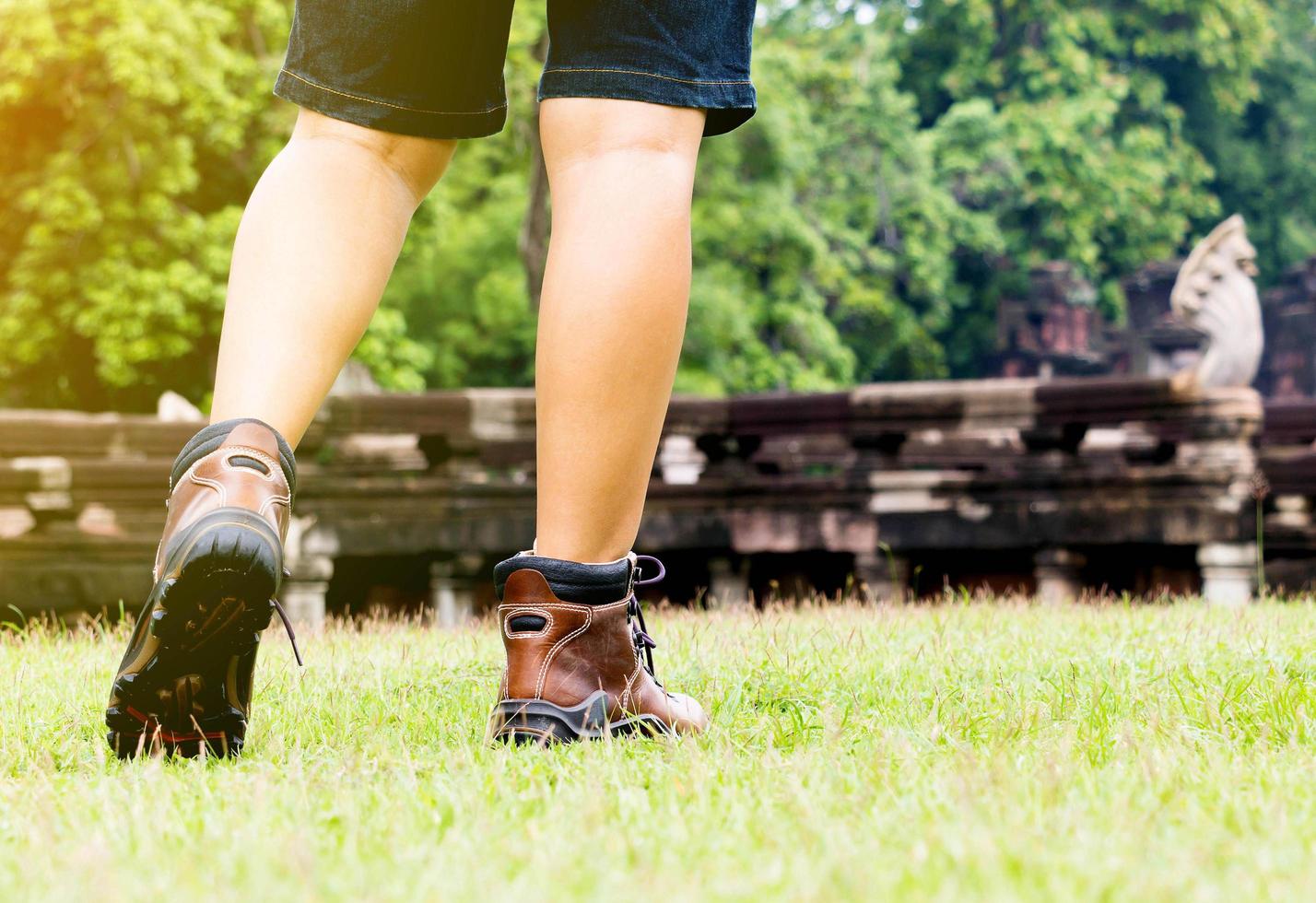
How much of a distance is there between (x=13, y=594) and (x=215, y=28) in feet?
42.4

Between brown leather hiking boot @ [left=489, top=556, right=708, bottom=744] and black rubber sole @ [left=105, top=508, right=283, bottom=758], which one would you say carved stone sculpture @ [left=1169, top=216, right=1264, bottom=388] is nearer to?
brown leather hiking boot @ [left=489, top=556, right=708, bottom=744]

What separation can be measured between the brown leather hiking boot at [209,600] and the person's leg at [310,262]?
0.28 feet

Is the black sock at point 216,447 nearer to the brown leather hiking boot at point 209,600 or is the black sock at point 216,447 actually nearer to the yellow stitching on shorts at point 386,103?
the brown leather hiking boot at point 209,600

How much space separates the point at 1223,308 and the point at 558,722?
788cm

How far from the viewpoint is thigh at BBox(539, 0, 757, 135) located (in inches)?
82.8

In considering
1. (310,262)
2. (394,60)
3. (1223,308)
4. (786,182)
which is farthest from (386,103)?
(786,182)

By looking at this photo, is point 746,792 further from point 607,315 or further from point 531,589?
point 607,315

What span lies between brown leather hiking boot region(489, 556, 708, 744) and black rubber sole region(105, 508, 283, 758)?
387mm

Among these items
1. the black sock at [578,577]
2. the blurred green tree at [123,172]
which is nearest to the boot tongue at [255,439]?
the black sock at [578,577]

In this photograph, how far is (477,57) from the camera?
7.30 feet

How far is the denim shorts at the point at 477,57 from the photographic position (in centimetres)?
211

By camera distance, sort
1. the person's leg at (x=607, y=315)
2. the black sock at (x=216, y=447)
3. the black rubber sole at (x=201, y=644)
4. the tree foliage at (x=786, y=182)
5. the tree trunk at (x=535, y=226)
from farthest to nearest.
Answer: the tree foliage at (x=786, y=182) → the tree trunk at (x=535, y=226) → the person's leg at (x=607, y=315) → the black sock at (x=216, y=447) → the black rubber sole at (x=201, y=644)

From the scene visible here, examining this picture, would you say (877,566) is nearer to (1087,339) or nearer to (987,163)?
(987,163)

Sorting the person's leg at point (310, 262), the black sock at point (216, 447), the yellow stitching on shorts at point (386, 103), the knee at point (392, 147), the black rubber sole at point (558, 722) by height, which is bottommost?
the black rubber sole at point (558, 722)
